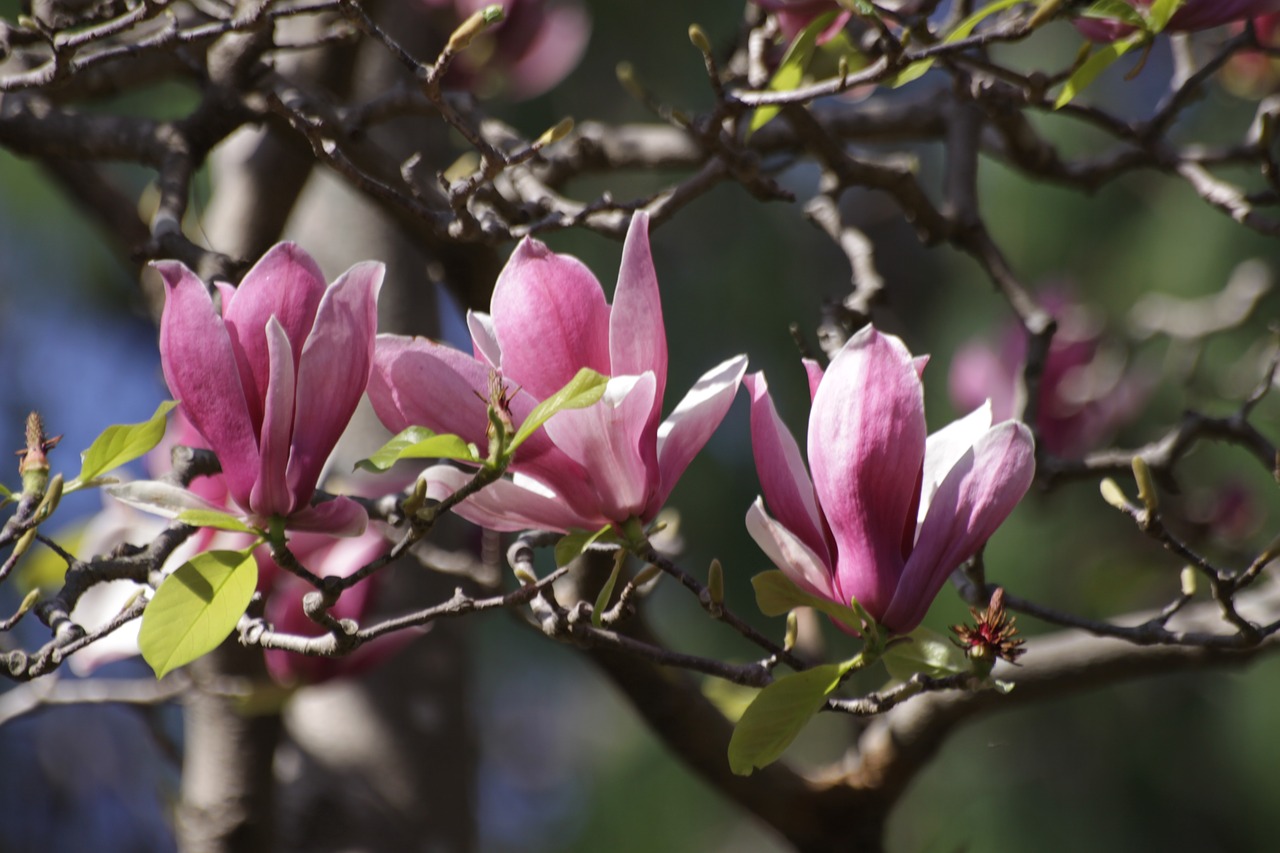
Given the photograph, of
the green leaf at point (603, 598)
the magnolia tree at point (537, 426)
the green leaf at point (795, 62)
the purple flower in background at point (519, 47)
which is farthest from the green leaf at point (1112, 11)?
the purple flower in background at point (519, 47)

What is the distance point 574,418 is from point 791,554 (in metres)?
0.12

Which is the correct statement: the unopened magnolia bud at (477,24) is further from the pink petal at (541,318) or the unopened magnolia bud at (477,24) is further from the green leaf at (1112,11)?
the green leaf at (1112,11)

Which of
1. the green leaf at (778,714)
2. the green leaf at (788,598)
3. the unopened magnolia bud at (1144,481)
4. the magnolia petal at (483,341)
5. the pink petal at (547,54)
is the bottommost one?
the pink petal at (547,54)

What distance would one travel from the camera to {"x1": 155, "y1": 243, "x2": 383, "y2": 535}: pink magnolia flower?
0.51m

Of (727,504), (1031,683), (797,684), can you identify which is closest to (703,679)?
(1031,683)

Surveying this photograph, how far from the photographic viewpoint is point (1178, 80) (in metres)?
1.04

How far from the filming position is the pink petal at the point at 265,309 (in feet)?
1.75

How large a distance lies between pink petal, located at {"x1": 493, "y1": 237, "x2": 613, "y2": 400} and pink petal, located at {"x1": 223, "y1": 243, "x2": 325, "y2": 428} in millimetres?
91

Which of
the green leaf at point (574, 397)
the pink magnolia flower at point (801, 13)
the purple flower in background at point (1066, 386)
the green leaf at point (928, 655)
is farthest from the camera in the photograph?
the purple flower in background at point (1066, 386)

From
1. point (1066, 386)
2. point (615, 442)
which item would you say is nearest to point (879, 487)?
point (615, 442)

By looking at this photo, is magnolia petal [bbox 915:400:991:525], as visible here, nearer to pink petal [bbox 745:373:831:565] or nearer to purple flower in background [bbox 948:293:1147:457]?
pink petal [bbox 745:373:831:565]

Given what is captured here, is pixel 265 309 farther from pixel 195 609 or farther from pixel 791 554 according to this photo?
pixel 791 554

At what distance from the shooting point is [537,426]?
0.48m

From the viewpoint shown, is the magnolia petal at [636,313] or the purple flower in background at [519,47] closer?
the magnolia petal at [636,313]
